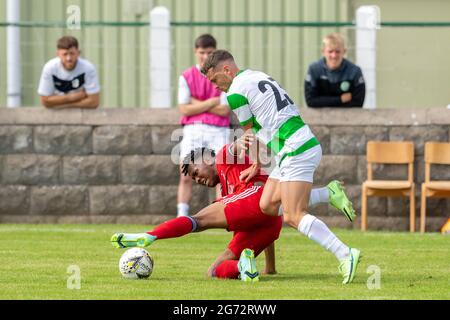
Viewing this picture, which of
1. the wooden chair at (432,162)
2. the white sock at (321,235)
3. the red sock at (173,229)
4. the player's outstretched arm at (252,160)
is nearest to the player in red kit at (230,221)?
the red sock at (173,229)

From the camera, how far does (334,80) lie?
16.5 m

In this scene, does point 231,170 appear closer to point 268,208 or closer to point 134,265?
point 268,208

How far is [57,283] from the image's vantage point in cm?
1053

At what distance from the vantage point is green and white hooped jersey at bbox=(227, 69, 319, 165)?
34.6ft

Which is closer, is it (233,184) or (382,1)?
(233,184)

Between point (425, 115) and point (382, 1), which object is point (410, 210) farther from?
point (382, 1)

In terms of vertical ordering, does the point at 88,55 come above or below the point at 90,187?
above

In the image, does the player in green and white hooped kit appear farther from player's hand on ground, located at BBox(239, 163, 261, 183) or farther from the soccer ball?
the soccer ball

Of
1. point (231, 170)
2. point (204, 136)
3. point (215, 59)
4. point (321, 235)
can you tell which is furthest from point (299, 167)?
point (204, 136)

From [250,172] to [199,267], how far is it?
1.37 metres

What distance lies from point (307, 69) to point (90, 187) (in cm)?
309

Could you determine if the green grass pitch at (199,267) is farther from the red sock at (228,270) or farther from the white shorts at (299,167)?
the white shorts at (299,167)

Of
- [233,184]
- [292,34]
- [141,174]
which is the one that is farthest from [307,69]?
[233,184]

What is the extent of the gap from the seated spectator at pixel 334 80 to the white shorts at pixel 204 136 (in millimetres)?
1182
